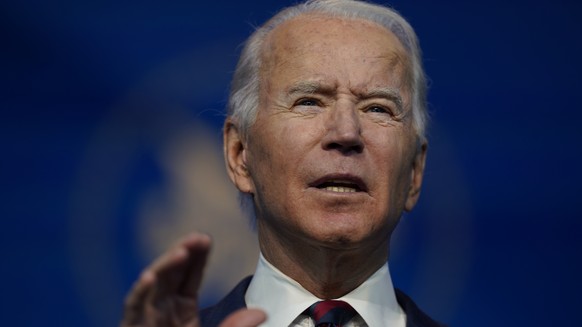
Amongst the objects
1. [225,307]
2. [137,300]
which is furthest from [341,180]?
[137,300]

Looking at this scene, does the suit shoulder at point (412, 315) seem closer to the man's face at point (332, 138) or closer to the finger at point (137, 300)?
the man's face at point (332, 138)

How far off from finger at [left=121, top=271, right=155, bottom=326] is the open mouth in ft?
2.53

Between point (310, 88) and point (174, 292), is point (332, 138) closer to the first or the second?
point (310, 88)

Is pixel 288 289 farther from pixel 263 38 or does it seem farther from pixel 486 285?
pixel 486 285

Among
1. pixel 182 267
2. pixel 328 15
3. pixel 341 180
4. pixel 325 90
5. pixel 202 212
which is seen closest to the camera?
pixel 182 267

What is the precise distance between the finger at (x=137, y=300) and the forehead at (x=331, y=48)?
97cm

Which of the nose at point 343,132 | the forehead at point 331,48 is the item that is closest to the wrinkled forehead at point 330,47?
the forehead at point 331,48

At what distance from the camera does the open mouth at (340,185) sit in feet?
7.63

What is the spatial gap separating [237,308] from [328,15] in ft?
2.54

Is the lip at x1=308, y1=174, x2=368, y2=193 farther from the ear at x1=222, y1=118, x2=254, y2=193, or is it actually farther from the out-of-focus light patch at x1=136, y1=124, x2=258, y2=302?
the out-of-focus light patch at x1=136, y1=124, x2=258, y2=302

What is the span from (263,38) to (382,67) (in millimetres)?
351

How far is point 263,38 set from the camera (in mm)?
2670

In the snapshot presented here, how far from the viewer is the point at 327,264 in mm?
2418

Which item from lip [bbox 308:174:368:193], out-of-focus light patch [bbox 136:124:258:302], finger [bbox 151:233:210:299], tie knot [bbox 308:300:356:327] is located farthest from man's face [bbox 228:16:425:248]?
finger [bbox 151:233:210:299]
